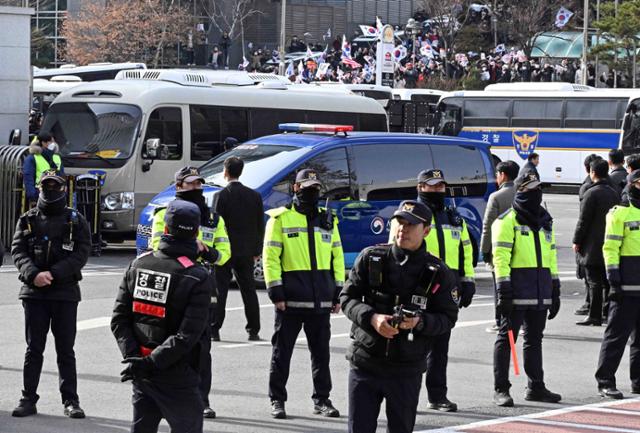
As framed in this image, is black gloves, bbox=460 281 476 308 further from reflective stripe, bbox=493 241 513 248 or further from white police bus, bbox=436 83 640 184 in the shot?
white police bus, bbox=436 83 640 184

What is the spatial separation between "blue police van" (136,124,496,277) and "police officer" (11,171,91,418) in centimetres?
640

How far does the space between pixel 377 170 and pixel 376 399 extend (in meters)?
10.4

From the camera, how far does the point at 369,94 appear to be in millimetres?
45188

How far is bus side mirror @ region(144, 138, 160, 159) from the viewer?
829 inches

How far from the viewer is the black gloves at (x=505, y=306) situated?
10508mm

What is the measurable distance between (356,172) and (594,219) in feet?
12.6

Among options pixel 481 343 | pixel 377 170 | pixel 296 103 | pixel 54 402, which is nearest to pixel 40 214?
pixel 54 402

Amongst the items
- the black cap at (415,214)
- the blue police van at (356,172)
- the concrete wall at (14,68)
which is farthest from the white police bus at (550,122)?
the black cap at (415,214)

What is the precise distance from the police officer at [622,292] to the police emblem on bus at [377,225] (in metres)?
6.25

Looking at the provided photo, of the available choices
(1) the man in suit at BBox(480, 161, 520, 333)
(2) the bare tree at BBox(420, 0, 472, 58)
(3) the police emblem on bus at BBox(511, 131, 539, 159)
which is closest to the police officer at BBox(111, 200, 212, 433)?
(1) the man in suit at BBox(480, 161, 520, 333)

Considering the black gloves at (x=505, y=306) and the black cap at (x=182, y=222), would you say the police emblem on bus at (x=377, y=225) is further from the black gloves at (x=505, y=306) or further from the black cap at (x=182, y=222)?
the black cap at (x=182, y=222)

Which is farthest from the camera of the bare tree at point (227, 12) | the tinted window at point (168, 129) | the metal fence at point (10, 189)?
the bare tree at point (227, 12)

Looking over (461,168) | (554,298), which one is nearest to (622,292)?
(554,298)

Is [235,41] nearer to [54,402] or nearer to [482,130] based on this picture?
[482,130]
